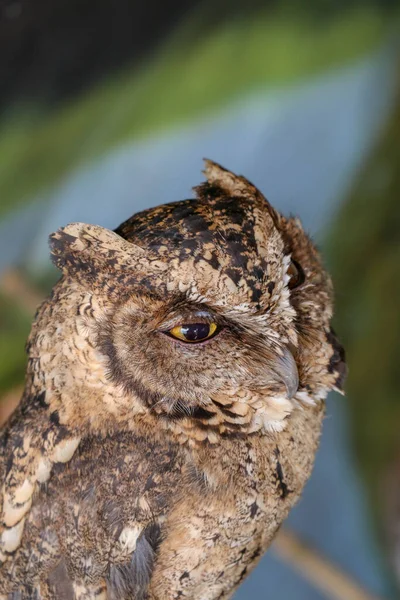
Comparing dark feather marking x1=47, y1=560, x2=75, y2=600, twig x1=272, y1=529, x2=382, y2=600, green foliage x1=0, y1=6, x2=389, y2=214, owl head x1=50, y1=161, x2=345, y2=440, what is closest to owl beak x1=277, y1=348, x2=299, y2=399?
owl head x1=50, y1=161, x2=345, y2=440

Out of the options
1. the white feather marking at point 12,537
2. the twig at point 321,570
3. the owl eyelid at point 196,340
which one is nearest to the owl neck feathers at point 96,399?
the owl eyelid at point 196,340

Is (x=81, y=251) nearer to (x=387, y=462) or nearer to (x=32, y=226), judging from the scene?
(x=32, y=226)

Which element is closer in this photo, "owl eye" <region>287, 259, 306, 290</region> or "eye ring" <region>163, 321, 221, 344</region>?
"eye ring" <region>163, 321, 221, 344</region>

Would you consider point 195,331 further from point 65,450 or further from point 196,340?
point 65,450

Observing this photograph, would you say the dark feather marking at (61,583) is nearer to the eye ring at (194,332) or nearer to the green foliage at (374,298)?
the eye ring at (194,332)

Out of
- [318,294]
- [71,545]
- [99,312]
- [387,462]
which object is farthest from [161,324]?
[387,462]

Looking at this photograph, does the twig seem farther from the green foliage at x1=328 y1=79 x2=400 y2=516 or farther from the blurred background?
the green foliage at x1=328 y1=79 x2=400 y2=516
